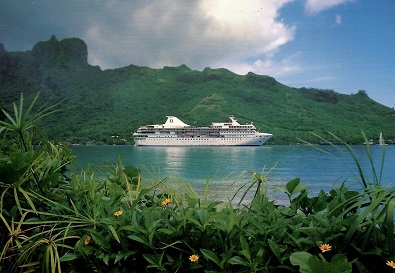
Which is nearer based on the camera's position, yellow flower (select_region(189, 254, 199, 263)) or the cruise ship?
yellow flower (select_region(189, 254, 199, 263))

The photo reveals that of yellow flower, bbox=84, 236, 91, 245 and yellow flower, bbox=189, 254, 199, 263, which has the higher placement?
yellow flower, bbox=84, 236, 91, 245

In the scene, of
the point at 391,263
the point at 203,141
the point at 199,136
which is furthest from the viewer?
the point at 203,141

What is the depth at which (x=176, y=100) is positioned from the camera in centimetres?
6962

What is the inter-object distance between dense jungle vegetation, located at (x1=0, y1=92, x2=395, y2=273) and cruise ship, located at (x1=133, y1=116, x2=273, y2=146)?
50.1 metres

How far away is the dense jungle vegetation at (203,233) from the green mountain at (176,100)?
50.2 m

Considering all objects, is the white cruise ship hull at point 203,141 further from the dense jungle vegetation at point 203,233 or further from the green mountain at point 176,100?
the dense jungle vegetation at point 203,233

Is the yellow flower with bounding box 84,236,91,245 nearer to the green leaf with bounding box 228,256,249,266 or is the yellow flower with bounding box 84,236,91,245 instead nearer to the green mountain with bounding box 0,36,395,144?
the green leaf with bounding box 228,256,249,266

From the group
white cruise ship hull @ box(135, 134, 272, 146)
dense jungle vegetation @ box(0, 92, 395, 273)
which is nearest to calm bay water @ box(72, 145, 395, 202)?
dense jungle vegetation @ box(0, 92, 395, 273)

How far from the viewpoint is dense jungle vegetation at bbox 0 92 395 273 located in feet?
2.21

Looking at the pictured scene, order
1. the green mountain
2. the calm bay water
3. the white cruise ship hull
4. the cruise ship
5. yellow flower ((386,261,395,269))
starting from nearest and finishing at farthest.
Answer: yellow flower ((386,261,395,269))
the calm bay water
the cruise ship
the white cruise ship hull
the green mountain

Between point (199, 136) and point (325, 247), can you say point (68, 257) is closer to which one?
point (325, 247)

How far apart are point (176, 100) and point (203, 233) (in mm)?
69369

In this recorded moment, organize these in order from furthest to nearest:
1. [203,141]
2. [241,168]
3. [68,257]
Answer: [203,141] < [241,168] < [68,257]

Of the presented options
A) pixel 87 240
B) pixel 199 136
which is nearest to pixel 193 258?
pixel 87 240
